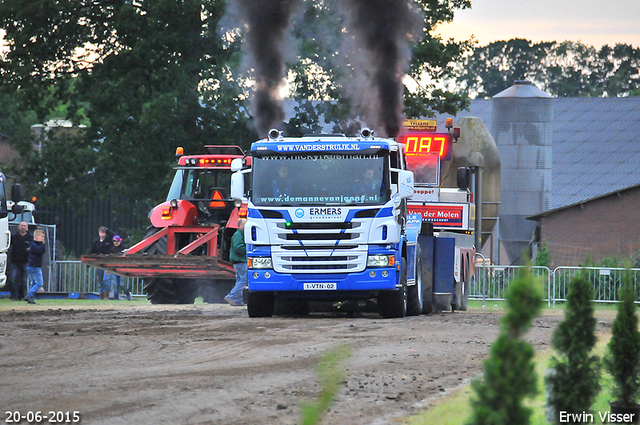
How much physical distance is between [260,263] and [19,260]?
1084 centimetres

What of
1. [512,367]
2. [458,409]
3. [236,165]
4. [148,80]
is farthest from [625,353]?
[148,80]

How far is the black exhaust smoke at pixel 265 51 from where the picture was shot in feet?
79.6

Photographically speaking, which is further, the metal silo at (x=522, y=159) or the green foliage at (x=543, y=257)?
the metal silo at (x=522, y=159)

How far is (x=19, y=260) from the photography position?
24.8m

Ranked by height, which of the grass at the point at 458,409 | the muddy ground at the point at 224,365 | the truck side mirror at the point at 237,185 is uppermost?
the truck side mirror at the point at 237,185

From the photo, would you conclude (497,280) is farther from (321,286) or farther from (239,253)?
(321,286)

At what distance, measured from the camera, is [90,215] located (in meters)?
47.2

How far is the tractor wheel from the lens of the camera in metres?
21.6

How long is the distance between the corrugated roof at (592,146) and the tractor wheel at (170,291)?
90.7 feet

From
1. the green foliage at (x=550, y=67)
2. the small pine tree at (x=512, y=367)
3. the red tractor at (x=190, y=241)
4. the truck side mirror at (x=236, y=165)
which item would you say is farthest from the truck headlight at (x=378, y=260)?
the green foliage at (x=550, y=67)

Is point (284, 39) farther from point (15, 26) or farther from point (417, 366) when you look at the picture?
point (417, 366)

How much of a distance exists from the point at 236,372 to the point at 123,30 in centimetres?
2399

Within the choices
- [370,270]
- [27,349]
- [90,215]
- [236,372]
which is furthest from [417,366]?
[90,215]

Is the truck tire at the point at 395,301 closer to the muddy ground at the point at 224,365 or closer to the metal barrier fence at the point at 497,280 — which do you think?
the muddy ground at the point at 224,365
